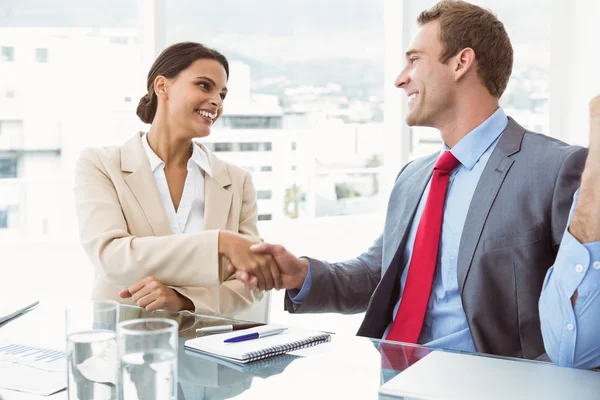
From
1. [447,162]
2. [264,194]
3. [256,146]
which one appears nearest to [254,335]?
[447,162]

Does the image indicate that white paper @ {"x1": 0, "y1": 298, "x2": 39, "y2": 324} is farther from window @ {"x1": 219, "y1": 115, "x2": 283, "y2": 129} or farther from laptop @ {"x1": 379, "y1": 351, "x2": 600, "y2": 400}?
window @ {"x1": 219, "y1": 115, "x2": 283, "y2": 129}

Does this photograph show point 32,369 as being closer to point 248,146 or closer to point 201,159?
point 201,159

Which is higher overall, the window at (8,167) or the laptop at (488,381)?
the window at (8,167)

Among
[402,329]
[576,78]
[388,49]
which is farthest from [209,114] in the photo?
[576,78]

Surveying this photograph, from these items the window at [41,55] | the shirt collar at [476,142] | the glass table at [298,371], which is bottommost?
the glass table at [298,371]

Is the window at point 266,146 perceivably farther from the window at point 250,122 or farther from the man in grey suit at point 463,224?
the man in grey suit at point 463,224

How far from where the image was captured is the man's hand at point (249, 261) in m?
1.99

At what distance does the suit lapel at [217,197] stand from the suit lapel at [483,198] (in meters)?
0.97

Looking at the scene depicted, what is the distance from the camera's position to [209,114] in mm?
2609

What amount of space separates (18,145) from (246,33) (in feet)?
5.91

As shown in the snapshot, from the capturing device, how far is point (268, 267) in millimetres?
1992

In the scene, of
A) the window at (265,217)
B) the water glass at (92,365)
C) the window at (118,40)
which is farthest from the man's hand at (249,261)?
the window at (265,217)

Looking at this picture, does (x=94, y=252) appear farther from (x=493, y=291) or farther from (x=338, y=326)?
(x=338, y=326)

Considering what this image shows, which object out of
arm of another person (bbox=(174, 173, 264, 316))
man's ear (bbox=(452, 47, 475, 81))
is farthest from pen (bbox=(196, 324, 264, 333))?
man's ear (bbox=(452, 47, 475, 81))
